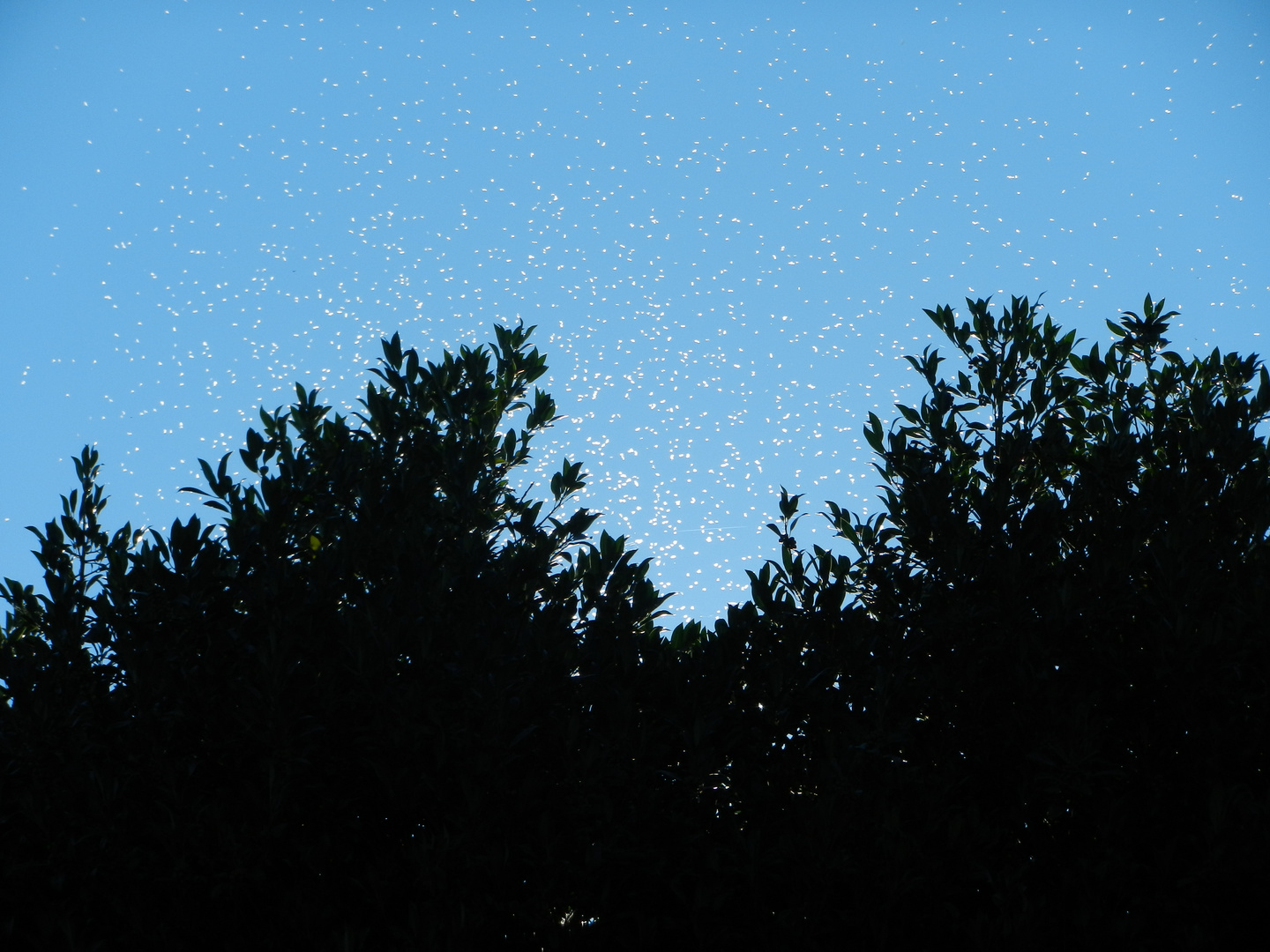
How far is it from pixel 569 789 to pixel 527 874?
0.46 m

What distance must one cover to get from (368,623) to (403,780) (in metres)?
0.82

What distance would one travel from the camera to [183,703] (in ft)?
15.3

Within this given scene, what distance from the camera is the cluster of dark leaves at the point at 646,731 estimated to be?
13.9 feet

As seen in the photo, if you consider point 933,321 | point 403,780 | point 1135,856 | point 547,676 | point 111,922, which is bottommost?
point 1135,856

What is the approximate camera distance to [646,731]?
177 inches

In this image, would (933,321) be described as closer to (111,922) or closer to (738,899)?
(738,899)

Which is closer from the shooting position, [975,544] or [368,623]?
[368,623]

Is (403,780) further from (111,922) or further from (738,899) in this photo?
(738,899)

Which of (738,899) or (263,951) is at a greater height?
(263,951)

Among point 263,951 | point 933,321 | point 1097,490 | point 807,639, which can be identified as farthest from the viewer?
point 933,321

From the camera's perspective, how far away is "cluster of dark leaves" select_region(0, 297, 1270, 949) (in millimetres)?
4234

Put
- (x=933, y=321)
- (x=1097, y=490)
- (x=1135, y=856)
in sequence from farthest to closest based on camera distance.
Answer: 1. (x=933, y=321)
2. (x=1097, y=490)
3. (x=1135, y=856)

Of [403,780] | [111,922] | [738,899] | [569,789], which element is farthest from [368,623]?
[738,899]

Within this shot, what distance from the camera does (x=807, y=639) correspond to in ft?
17.0
